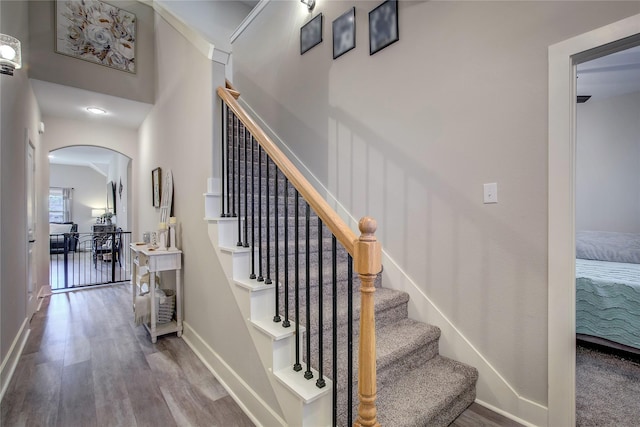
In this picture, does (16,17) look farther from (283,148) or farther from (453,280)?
(453,280)

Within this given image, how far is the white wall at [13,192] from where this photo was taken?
215 cm

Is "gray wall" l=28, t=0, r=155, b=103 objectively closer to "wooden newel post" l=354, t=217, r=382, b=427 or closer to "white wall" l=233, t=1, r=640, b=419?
"white wall" l=233, t=1, r=640, b=419

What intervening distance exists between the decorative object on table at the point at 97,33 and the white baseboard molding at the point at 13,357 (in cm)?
300

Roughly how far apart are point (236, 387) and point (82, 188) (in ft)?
39.0

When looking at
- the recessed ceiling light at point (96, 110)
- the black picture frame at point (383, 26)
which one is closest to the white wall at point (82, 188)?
the recessed ceiling light at point (96, 110)

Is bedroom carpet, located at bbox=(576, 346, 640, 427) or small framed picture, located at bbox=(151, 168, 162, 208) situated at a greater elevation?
small framed picture, located at bbox=(151, 168, 162, 208)

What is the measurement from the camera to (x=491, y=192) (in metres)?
1.77

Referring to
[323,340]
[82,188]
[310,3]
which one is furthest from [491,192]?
[82,188]

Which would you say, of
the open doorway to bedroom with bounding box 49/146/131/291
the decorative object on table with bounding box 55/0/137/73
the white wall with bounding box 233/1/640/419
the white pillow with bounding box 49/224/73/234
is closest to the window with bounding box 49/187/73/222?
the open doorway to bedroom with bounding box 49/146/131/291

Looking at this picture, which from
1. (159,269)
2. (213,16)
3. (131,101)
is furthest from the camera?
(213,16)

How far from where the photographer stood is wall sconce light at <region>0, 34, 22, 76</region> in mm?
1776

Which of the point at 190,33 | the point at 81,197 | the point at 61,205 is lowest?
the point at 61,205

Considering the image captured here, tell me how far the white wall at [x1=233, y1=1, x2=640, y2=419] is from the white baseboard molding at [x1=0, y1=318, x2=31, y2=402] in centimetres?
272

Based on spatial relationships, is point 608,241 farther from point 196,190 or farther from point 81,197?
point 81,197
